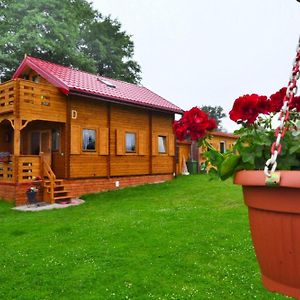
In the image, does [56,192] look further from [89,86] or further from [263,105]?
[263,105]

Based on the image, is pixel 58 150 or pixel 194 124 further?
pixel 58 150

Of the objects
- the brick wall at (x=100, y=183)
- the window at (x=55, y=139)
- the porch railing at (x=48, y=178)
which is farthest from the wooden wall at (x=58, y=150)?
the porch railing at (x=48, y=178)

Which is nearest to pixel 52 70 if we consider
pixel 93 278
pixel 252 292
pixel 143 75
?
pixel 93 278

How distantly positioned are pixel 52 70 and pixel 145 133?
5.02 m

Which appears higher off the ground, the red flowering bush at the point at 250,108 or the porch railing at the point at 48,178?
the red flowering bush at the point at 250,108

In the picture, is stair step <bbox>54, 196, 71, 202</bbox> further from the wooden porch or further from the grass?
the grass

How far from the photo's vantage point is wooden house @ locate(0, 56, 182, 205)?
43.1ft

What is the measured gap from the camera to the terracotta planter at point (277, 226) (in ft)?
4.09

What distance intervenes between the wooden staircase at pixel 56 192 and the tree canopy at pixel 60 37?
1268 cm

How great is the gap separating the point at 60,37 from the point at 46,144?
12653 millimetres

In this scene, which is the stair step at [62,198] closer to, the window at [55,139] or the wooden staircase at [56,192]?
the wooden staircase at [56,192]

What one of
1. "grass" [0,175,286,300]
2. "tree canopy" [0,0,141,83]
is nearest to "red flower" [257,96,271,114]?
"grass" [0,175,286,300]

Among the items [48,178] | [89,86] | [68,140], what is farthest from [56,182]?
[89,86]

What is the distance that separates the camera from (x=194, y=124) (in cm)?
170
